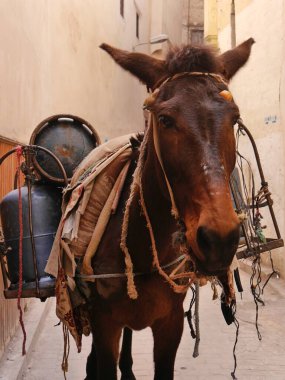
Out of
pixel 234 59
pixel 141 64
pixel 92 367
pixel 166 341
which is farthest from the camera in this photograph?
pixel 92 367

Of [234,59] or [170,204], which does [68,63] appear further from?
[170,204]

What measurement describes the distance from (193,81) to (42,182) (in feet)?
5.52

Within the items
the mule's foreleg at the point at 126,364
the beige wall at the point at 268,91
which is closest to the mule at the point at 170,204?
the mule's foreleg at the point at 126,364

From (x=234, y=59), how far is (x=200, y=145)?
0.67 m

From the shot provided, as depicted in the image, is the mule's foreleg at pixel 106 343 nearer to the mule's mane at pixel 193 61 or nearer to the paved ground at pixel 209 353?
the mule's mane at pixel 193 61

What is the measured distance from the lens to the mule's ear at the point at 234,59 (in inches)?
73.5

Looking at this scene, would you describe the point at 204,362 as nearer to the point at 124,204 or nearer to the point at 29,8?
the point at 124,204

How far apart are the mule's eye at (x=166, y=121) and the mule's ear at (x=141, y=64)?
30cm

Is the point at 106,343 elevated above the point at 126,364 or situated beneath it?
elevated above

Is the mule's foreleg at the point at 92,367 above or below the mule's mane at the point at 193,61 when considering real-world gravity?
below

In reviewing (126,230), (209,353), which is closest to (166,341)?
(126,230)

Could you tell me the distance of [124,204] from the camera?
220cm

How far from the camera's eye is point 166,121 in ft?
4.97

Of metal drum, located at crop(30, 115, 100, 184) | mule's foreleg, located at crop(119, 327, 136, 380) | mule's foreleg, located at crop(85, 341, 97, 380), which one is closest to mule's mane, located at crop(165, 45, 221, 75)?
metal drum, located at crop(30, 115, 100, 184)
